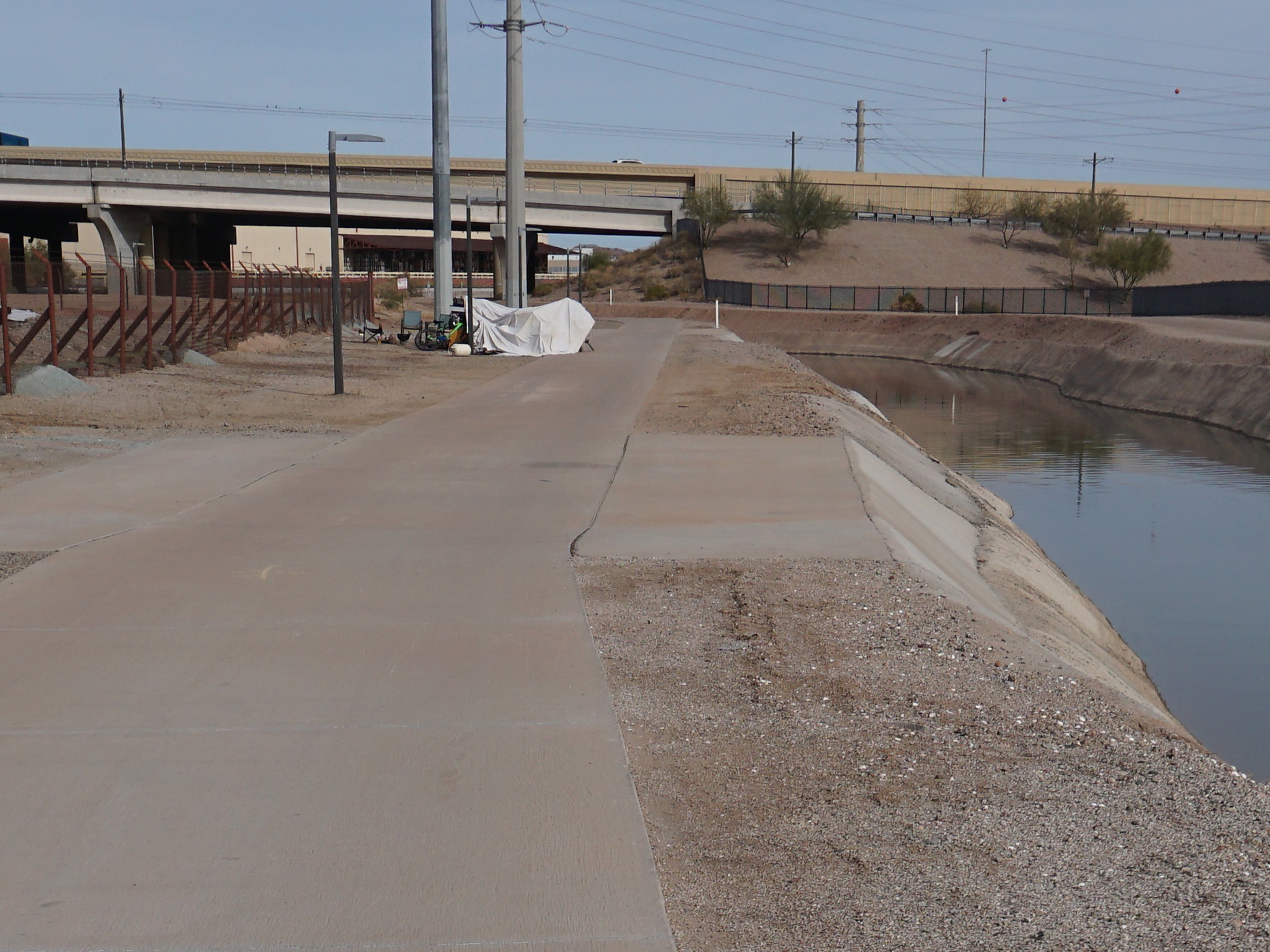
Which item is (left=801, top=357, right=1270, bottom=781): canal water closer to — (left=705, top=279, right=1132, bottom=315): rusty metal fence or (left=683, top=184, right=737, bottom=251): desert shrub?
(left=705, top=279, right=1132, bottom=315): rusty metal fence

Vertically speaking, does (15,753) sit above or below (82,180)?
below

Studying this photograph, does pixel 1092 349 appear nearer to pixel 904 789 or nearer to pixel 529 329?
pixel 529 329

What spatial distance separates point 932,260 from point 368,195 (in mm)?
44578

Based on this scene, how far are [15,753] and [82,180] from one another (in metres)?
84.1

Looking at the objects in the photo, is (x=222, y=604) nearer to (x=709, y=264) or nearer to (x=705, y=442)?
(x=705, y=442)

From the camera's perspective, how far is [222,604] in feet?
30.2

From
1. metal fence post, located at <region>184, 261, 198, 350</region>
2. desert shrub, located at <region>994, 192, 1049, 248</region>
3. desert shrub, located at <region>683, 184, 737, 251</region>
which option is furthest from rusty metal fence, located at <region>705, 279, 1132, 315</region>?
metal fence post, located at <region>184, 261, 198, 350</region>

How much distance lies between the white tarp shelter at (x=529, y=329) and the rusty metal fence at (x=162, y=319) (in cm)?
684

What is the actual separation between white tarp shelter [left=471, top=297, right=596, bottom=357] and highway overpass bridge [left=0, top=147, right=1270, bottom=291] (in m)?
26.1

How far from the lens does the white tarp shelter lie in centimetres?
4078

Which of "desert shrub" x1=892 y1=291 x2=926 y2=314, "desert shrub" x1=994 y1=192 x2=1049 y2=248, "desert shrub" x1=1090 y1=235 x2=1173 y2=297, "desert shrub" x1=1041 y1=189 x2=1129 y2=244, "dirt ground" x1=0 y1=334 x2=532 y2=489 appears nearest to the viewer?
"dirt ground" x1=0 y1=334 x2=532 y2=489

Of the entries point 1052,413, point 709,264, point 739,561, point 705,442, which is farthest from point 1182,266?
point 739,561

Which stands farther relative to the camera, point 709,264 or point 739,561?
point 709,264

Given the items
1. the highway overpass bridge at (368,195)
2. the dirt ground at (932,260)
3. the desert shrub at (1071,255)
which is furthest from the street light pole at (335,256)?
the desert shrub at (1071,255)
